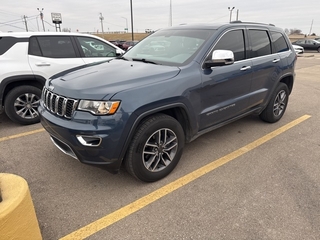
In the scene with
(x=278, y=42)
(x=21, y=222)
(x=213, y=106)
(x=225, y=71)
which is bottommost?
(x=21, y=222)

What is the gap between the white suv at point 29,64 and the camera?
14.5 feet

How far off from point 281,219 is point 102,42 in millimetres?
5016

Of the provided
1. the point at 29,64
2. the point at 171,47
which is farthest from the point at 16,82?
the point at 171,47

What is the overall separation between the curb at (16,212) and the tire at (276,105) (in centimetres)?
416

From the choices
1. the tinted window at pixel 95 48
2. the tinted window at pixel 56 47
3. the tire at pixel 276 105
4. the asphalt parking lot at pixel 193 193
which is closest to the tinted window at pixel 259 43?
the tire at pixel 276 105

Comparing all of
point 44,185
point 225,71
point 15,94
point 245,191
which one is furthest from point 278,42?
point 15,94

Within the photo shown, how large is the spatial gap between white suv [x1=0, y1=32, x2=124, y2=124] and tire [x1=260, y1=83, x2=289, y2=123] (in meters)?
3.91

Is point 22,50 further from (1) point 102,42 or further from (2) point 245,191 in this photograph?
(2) point 245,191

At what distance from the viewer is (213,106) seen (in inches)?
128

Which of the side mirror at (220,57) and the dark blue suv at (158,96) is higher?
the side mirror at (220,57)

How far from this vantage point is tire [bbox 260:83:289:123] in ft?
14.9

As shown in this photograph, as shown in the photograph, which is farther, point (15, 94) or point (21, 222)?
point (15, 94)

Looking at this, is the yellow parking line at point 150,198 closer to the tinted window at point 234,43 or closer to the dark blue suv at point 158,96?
the dark blue suv at point 158,96

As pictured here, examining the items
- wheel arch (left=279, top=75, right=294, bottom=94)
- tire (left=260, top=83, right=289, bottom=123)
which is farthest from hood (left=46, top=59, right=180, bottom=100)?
wheel arch (left=279, top=75, right=294, bottom=94)
